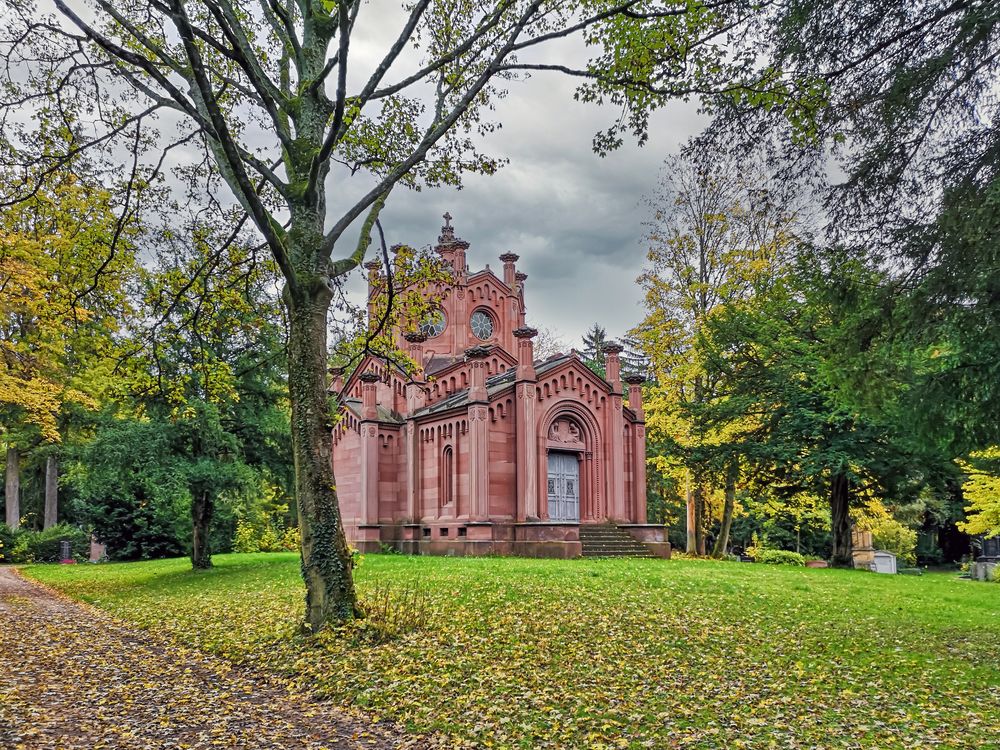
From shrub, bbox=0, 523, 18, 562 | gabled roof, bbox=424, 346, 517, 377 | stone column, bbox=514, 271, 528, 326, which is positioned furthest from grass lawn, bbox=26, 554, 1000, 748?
shrub, bbox=0, 523, 18, 562

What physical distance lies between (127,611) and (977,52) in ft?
→ 52.1

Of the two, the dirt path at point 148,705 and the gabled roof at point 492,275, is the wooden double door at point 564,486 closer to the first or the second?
the gabled roof at point 492,275

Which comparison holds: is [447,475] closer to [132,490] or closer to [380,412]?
[380,412]

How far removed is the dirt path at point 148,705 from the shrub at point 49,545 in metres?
27.3

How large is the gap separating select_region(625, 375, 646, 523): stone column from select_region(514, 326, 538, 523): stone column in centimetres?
448

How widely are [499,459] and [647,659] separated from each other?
54.1ft

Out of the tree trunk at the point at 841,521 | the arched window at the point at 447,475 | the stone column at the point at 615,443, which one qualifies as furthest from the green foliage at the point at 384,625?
the tree trunk at the point at 841,521

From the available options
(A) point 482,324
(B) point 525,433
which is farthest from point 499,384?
(A) point 482,324

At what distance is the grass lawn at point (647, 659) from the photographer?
6098 millimetres

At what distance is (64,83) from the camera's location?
10.8 meters

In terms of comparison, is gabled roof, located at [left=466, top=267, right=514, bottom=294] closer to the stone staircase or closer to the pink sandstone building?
the pink sandstone building

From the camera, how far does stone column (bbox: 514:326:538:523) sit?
24.1 m

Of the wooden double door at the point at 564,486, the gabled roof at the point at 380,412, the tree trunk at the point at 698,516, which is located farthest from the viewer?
the tree trunk at the point at 698,516

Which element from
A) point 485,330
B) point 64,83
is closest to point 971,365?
point 64,83
